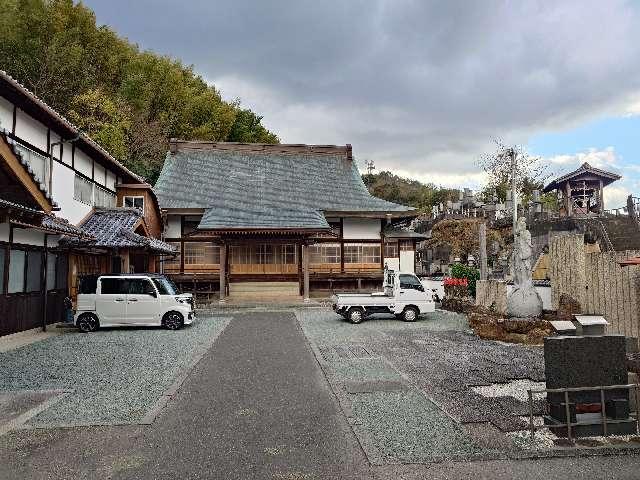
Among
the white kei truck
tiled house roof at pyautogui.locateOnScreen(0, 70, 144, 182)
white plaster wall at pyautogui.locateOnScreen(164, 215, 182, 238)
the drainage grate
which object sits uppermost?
tiled house roof at pyautogui.locateOnScreen(0, 70, 144, 182)

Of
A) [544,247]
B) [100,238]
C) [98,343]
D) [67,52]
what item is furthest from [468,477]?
[67,52]

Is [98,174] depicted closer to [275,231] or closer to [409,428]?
[275,231]

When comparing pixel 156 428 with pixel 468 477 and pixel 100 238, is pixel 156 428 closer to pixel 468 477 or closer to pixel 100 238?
pixel 468 477

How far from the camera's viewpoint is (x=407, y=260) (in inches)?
1107

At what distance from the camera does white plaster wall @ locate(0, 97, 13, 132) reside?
12133 mm

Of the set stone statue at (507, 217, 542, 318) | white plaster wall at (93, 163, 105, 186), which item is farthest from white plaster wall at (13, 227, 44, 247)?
stone statue at (507, 217, 542, 318)

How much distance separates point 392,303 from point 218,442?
38.9 ft

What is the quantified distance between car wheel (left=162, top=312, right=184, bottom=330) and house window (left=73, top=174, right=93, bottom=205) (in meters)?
5.78

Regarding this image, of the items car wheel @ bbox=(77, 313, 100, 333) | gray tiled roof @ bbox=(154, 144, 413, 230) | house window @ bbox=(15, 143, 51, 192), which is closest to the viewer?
house window @ bbox=(15, 143, 51, 192)

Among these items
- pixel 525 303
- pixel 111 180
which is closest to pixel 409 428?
pixel 525 303

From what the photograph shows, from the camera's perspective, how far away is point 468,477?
416 cm

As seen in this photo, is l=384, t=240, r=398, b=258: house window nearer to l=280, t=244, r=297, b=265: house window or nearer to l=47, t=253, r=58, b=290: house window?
l=280, t=244, r=297, b=265: house window

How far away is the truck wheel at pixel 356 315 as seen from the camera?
15.8 meters

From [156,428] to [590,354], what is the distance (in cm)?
498
